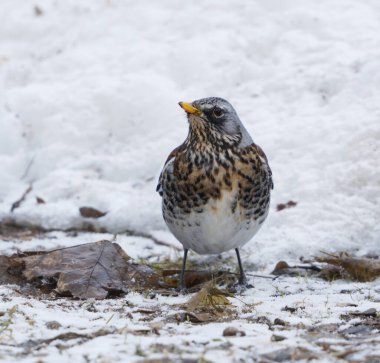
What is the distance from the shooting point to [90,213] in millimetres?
7508

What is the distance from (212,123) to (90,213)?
7.11 feet

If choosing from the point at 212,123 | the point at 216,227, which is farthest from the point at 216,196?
the point at 212,123

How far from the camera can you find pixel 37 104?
29.2 ft

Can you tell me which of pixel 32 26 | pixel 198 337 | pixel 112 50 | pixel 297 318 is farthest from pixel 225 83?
pixel 198 337

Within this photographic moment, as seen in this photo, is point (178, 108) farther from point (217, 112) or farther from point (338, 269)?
point (338, 269)

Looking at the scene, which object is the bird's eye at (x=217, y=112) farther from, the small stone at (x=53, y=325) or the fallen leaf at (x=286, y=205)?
the small stone at (x=53, y=325)

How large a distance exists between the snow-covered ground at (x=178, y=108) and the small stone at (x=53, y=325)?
175 centimetres

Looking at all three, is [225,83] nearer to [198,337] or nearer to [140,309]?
[140,309]

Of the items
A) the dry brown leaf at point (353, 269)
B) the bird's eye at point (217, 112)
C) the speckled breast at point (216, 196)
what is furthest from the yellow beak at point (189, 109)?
the dry brown leaf at point (353, 269)

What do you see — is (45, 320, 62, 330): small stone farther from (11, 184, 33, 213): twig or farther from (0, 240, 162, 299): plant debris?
(11, 184, 33, 213): twig

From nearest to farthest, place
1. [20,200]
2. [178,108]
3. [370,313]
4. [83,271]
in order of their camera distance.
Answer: [370,313]
[83,271]
[20,200]
[178,108]

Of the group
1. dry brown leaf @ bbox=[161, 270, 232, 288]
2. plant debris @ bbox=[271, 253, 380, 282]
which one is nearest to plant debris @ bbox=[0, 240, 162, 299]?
dry brown leaf @ bbox=[161, 270, 232, 288]

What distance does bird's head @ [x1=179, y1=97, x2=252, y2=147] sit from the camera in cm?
576

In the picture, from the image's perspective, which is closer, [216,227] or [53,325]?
[53,325]
